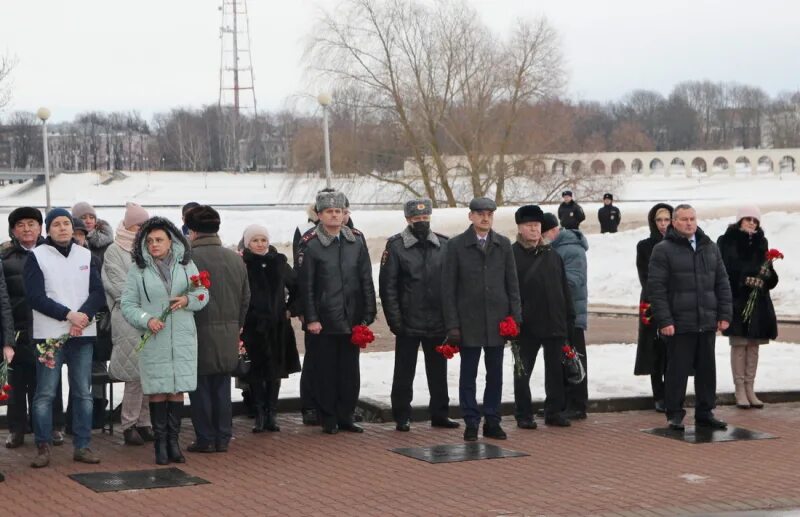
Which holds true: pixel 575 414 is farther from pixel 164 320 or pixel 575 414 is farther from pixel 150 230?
pixel 150 230

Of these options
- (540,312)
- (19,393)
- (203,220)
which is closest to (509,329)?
(540,312)

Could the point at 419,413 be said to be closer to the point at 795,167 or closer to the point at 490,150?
the point at 490,150

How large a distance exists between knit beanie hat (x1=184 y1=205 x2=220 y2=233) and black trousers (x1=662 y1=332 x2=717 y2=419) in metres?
4.16

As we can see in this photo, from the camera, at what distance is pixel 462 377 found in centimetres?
1190

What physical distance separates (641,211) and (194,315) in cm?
3878

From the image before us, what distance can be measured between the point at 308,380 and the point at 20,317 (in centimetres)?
268

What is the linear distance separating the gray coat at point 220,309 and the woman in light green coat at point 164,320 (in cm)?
33

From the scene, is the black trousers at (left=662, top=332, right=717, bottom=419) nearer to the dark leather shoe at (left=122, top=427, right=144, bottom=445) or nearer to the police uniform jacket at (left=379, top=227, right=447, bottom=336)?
the police uniform jacket at (left=379, top=227, right=447, bottom=336)

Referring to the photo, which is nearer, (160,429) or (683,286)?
(160,429)

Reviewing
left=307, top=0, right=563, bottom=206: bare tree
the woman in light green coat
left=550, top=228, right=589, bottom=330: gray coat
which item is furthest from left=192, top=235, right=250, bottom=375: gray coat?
left=307, top=0, right=563, bottom=206: bare tree

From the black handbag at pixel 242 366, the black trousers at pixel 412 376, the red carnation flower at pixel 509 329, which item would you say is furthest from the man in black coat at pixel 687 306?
the black handbag at pixel 242 366

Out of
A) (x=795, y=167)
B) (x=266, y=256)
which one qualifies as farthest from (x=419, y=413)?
(x=795, y=167)

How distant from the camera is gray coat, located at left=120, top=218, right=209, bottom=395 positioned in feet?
34.3

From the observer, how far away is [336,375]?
1224 cm
